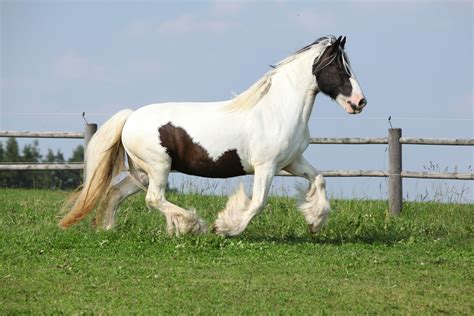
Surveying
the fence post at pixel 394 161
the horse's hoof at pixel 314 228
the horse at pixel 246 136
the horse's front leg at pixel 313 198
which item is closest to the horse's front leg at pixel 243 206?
the horse at pixel 246 136

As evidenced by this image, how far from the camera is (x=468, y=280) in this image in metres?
8.54

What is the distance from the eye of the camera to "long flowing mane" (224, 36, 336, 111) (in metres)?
10.6

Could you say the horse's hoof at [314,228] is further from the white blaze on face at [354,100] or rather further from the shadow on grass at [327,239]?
the white blaze on face at [354,100]

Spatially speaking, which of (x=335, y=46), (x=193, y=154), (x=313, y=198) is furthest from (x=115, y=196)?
(x=335, y=46)

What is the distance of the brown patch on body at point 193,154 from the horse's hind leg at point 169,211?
227mm

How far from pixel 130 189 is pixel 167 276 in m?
2.96

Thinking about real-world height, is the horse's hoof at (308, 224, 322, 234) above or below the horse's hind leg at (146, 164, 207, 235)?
below

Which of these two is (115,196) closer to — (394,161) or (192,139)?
(192,139)

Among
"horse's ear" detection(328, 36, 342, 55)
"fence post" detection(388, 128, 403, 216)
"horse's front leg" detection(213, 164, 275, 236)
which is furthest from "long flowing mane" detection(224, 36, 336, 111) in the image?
"fence post" detection(388, 128, 403, 216)

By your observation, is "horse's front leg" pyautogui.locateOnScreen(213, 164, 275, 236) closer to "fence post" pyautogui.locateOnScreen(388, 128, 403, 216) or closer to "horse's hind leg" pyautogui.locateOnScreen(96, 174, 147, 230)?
"horse's hind leg" pyautogui.locateOnScreen(96, 174, 147, 230)

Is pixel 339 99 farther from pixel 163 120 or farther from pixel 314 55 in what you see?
pixel 163 120

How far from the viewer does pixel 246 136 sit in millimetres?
10492

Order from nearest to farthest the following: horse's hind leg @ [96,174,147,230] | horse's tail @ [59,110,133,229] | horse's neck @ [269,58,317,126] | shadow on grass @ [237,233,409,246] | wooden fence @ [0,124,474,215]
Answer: horse's neck @ [269,58,317,126] < shadow on grass @ [237,233,409,246] < horse's tail @ [59,110,133,229] < horse's hind leg @ [96,174,147,230] < wooden fence @ [0,124,474,215]

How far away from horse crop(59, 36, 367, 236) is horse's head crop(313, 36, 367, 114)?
0.04 ft
